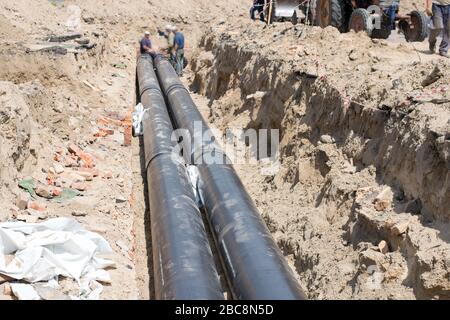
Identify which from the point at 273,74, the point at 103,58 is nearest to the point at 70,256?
the point at 273,74

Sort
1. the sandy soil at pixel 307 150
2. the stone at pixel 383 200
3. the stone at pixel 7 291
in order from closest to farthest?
the stone at pixel 7 291 → the sandy soil at pixel 307 150 → the stone at pixel 383 200

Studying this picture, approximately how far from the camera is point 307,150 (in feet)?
29.6

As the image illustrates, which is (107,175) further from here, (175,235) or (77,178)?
(175,235)

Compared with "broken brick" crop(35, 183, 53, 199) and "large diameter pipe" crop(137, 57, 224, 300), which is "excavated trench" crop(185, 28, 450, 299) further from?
"broken brick" crop(35, 183, 53, 199)

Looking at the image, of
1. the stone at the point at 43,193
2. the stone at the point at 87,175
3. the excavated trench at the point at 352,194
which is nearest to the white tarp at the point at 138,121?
the excavated trench at the point at 352,194

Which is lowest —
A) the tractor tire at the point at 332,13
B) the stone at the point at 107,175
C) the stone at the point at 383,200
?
the stone at the point at 107,175

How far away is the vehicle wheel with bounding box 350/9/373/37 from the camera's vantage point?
12.7 metres

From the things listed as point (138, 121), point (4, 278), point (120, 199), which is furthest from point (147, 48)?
point (4, 278)

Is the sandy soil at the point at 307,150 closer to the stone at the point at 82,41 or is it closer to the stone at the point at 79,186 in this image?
the stone at the point at 79,186

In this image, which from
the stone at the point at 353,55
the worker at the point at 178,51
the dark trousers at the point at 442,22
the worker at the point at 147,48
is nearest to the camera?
the stone at the point at 353,55

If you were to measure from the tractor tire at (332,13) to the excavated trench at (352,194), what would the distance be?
3.96 meters

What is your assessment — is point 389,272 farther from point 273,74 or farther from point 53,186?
point 273,74

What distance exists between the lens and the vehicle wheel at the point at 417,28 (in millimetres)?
13094

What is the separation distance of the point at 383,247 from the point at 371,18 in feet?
27.5
